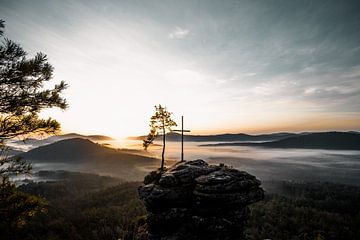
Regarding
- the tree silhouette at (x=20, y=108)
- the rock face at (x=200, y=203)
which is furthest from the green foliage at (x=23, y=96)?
the rock face at (x=200, y=203)

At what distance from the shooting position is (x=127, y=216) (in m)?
45.2

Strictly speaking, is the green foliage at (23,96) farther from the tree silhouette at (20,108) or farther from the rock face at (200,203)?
the rock face at (200,203)

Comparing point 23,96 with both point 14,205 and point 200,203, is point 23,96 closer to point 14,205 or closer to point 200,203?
point 14,205

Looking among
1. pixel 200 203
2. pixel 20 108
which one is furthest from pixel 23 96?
pixel 200 203

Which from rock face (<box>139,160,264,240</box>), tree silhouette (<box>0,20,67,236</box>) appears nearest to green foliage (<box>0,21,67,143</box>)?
tree silhouette (<box>0,20,67,236</box>)

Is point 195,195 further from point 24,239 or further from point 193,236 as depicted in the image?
point 24,239

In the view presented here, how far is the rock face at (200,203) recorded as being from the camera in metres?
14.9

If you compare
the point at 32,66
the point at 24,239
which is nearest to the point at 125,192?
the point at 24,239

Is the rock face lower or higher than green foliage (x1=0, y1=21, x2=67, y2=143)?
lower

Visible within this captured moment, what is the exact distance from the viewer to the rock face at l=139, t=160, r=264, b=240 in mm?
14906

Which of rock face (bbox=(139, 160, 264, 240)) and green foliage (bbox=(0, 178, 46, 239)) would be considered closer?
green foliage (bbox=(0, 178, 46, 239))

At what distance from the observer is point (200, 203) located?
1541 centimetres

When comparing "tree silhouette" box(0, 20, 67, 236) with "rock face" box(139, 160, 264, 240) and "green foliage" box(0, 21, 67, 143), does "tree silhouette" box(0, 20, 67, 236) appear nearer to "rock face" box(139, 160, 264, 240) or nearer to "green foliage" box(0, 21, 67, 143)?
"green foliage" box(0, 21, 67, 143)

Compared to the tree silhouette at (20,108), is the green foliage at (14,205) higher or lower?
lower
